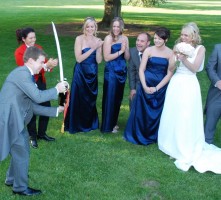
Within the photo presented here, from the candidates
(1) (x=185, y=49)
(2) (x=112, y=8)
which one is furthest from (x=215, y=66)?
(2) (x=112, y=8)

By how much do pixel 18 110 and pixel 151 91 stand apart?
3.03 m

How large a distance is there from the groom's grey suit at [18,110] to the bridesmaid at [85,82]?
272 centimetres

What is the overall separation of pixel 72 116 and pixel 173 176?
274 cm

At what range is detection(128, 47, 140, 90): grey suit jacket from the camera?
8133 millimetres

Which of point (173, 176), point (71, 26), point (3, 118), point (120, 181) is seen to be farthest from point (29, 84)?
point (71, 26)

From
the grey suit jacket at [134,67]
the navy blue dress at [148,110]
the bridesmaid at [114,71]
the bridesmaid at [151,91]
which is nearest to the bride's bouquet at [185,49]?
the bridesmaid at [151,91]

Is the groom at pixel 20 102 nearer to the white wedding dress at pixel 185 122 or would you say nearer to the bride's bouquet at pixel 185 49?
the bride's bouquet at pixel 185 49

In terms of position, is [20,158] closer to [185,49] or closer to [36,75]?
[36,75]

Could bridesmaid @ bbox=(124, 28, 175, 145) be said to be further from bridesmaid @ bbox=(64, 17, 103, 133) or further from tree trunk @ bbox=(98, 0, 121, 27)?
tree trunk @ bbox=(98, 0, 121, 27)

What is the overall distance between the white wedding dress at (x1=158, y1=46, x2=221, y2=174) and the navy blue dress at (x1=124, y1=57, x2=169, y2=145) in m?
0.38

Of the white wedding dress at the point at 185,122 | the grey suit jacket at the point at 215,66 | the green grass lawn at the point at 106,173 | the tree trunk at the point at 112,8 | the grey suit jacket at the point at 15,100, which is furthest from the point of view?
the tree trunk at the point at 112,8

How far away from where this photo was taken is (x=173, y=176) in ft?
22.0

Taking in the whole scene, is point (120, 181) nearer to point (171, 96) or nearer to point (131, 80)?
point (171, 96)

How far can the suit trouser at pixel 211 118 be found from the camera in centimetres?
784
